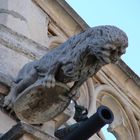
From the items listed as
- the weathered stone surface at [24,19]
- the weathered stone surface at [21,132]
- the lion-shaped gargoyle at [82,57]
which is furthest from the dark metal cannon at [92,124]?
the weathered stone surface at [24,19]

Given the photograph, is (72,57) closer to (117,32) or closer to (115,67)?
(117,32)

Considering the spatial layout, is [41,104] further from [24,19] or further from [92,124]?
[24,19]

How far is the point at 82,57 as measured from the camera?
13.1 feet

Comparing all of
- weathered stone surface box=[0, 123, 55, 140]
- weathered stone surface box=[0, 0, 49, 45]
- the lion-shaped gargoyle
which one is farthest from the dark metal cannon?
weathered stone surface box=[0, 0, 49, 45]

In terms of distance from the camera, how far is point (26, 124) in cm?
398

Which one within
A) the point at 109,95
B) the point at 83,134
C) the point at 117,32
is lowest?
the point at 109,95

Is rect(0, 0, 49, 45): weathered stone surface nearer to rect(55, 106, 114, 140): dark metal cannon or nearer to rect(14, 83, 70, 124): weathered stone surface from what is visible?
rect(14, 83, 70, 124): weathered stone surface

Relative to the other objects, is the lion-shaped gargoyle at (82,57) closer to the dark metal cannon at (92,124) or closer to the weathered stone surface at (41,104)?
the weathered stone surface at (41,104)

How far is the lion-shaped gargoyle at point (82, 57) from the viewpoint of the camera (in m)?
3.93

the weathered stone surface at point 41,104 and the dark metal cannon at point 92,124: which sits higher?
the weathered stone surface at point 41,104

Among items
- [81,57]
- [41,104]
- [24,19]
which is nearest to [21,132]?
[41,104]

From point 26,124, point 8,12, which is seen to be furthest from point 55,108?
point 8,12

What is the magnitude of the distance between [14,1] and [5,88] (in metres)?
1.49

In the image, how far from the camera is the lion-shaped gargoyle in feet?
12.9
